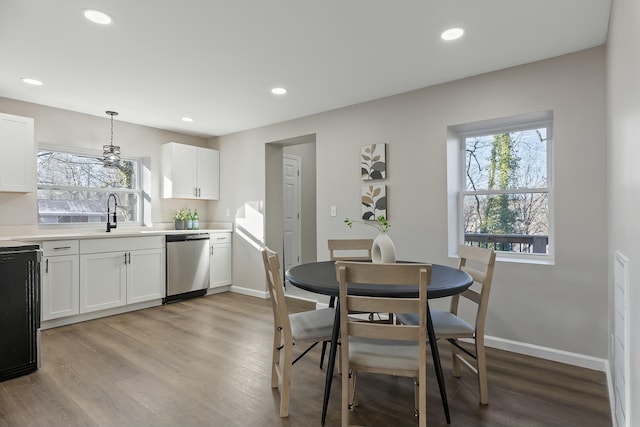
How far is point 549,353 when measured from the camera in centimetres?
276

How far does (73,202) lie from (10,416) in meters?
2.92

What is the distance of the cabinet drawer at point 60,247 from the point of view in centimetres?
346

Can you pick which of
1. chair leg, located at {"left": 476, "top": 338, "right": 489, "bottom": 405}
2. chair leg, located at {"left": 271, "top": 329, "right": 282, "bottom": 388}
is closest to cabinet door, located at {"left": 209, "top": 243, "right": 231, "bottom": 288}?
chair leg, located at {"left": 271, "top": 329, "right": 282, "bottom": 388}

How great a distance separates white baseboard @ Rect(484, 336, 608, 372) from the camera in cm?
257

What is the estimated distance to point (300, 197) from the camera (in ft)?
20.6

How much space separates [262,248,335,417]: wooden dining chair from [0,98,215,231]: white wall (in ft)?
10.7

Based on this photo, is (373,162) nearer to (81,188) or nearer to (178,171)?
(178,171)

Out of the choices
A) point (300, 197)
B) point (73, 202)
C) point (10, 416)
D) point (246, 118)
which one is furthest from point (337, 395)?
point (300, 197)

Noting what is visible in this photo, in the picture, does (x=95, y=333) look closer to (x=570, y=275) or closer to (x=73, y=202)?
(x=73, y=202)

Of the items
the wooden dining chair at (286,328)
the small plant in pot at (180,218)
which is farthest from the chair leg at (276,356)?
the small plant in pot at (180,218)

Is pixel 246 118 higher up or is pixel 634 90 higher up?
pixel 246 118

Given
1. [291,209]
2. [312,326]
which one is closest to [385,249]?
[312,326]

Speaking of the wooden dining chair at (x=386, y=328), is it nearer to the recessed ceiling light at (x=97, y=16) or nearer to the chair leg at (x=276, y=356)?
the chair leg at (x=276, y=356)

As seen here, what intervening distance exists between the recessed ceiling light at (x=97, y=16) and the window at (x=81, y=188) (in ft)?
8.53
